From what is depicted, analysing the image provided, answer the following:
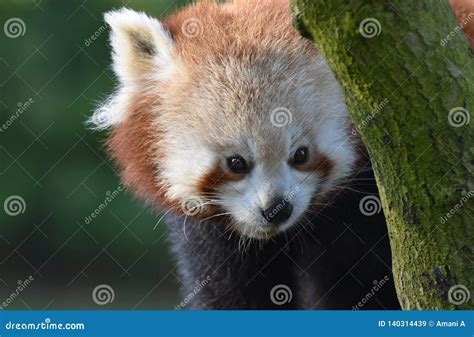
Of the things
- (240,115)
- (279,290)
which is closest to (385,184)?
(240,115)

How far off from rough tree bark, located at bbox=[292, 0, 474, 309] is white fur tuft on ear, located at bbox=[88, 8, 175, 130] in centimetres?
124

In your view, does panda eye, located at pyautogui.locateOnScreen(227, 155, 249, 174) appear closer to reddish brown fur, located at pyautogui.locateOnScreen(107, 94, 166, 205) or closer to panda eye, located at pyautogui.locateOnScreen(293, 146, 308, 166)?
panda eye, located at pyautogui.locateOnScreen(293, 146, 308, 166)

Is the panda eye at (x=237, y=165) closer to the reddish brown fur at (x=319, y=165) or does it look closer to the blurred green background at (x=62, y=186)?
the reddish brown fur at (x=319, y=165)

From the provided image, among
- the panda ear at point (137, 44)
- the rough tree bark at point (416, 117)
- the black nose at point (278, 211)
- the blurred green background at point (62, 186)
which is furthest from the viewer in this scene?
the blurred green background at point (62, 186)

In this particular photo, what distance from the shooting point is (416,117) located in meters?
2.15

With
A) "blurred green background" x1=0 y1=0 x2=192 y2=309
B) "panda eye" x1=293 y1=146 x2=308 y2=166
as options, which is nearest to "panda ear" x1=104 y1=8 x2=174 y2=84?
"panda eye" x1=293 y1=146 x2=308 y2=166

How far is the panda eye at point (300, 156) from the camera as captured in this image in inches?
119

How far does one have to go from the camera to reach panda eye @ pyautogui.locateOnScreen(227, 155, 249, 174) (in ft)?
9.73

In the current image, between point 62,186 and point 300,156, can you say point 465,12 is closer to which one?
point 300,156

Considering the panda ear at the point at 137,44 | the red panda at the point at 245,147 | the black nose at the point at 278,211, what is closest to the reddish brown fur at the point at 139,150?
the red panda at the point at 245,147

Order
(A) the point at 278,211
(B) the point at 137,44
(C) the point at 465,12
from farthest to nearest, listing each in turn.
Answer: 1. (B) the point at 137,44
2. (C) the point at 465,12
3. (A) the point at 278,211

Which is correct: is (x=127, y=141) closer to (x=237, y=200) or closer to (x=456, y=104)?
(x=237, y=200)

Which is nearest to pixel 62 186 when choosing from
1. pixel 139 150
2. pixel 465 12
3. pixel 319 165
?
pixel 139 150

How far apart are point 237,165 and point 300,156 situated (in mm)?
244
